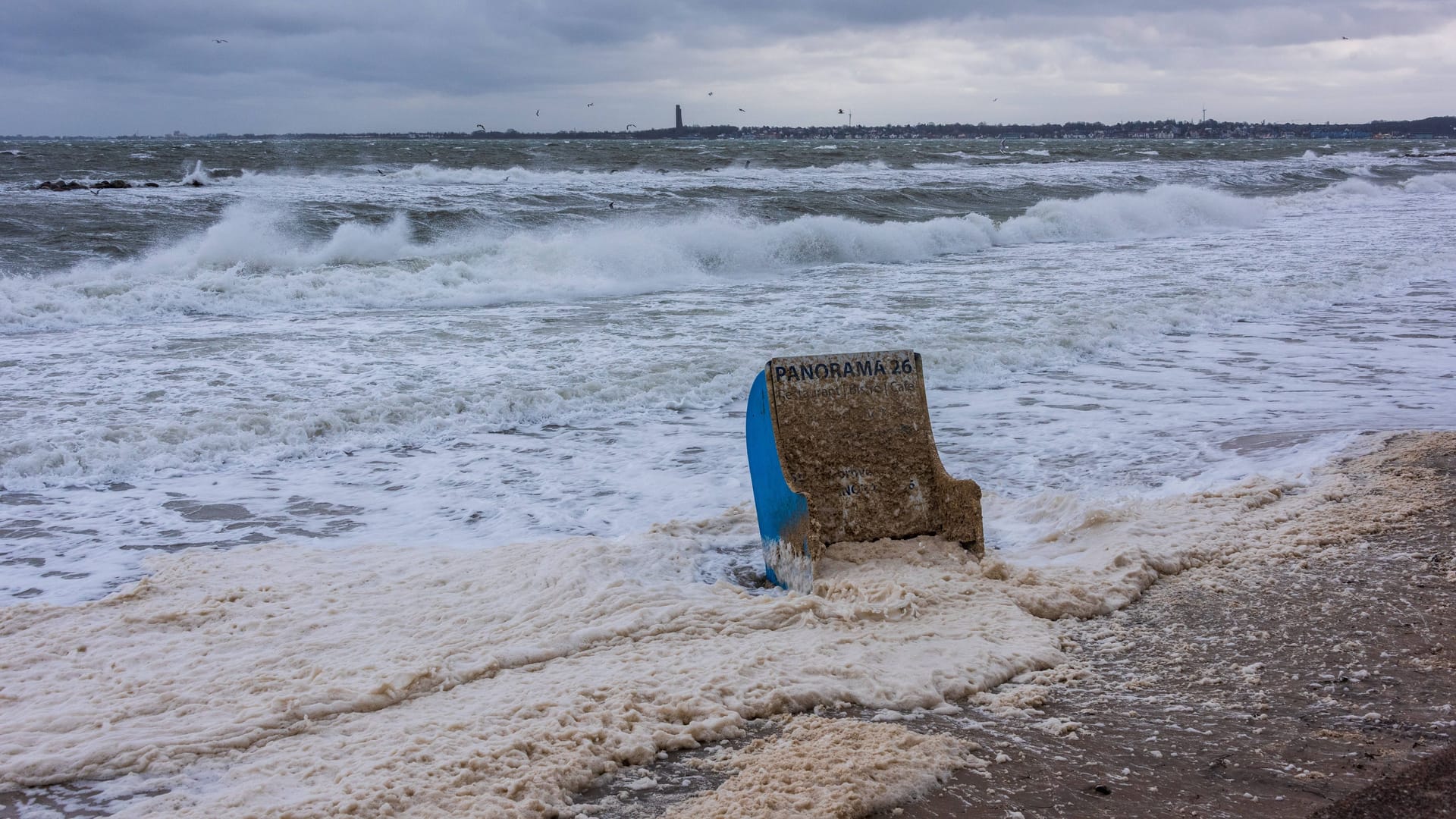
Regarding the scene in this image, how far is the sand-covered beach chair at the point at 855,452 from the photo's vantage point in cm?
425

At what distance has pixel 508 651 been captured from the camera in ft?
11.1

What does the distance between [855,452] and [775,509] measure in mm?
469

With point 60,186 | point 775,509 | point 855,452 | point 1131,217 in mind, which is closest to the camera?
point 775,509

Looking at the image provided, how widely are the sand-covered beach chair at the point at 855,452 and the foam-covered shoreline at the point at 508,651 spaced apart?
0.49ft

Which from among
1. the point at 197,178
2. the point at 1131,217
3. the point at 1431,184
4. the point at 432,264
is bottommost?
the point at 432,264

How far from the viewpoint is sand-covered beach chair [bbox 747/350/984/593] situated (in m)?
4.25

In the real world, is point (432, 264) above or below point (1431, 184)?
below

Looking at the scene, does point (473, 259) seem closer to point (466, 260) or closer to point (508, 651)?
point (466, 260)

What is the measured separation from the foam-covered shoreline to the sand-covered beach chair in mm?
151

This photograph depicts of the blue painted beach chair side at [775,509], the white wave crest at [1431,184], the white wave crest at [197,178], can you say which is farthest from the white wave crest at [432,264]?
the white wave crest at [1431,184]

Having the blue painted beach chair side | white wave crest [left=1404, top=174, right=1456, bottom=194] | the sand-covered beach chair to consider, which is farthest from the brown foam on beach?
white wave crest [left=1404, top=174, right=1456, bottom=194]

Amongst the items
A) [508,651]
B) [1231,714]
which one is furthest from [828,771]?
[508,651]

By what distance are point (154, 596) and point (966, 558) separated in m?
3.31

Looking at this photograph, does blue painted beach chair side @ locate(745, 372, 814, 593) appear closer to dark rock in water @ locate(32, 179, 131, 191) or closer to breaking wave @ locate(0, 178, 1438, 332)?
breaking wave @ locate(0, 178, 1438, 332)
